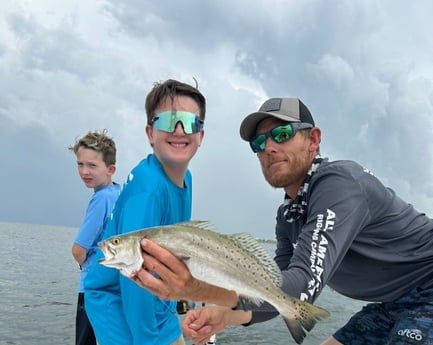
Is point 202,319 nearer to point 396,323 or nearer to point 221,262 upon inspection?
point 221,262

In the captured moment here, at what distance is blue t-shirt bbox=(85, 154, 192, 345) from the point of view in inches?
139

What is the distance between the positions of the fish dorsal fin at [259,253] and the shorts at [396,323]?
179cm

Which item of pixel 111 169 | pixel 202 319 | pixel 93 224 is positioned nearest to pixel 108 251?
pixel 202 319

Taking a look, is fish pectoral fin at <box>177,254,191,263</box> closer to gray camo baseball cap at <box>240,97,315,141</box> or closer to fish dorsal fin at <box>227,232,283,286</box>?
fish dorsal fin at <box>227,232,283,286</box>

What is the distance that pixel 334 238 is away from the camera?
325 centimetres

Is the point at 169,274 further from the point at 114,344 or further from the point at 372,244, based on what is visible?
the point at 372,244

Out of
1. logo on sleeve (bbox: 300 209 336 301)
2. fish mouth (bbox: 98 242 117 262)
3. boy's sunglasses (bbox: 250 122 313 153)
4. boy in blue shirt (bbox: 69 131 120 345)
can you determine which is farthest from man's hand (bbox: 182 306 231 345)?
boy in blue shirt (bbox: 69 131 120 345)

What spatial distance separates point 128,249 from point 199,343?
1.35 m

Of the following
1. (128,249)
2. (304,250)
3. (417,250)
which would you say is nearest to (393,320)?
(417,250)

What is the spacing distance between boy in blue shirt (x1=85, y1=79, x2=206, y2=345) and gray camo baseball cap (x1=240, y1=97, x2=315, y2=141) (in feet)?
1.60

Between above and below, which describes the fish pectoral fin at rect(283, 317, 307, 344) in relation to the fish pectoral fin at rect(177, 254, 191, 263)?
below

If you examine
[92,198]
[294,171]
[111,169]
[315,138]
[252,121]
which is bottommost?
[92,198]

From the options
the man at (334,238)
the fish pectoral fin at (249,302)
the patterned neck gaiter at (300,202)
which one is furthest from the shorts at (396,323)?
the fish pectoral fin at (249,302)

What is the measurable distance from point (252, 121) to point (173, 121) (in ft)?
2.55
